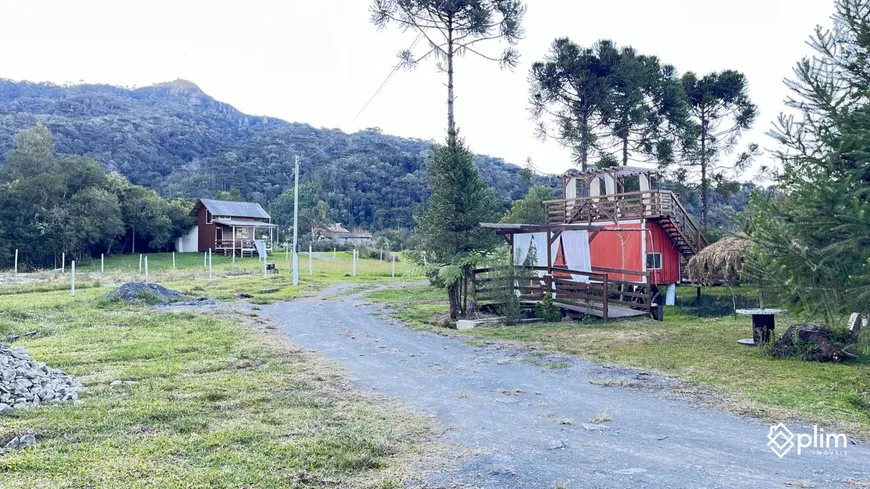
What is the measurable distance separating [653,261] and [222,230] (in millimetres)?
37950

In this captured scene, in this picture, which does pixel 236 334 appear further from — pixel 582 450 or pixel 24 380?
pixel 582 450

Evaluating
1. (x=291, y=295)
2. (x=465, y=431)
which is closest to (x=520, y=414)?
(x=465, y=431)

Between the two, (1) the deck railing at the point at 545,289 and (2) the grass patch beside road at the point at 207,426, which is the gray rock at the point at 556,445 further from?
(1) the deck railing at the point at 545,289

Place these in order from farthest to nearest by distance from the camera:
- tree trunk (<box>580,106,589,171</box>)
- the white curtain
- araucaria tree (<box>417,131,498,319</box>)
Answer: tree trunk (<box>580,106,589,171</box>) < the white curtain < araucaria tree (<box>417,131,498,319</box>)

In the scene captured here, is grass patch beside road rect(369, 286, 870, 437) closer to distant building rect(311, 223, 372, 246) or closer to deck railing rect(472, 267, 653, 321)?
deck railing rect(472, 267, 653, 321)

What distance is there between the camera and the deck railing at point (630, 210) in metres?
18.6

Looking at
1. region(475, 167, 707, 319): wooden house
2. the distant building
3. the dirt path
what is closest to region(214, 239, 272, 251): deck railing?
the distant building

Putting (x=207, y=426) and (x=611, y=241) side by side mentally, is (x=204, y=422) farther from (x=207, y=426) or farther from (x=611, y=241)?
(x=611, y=241)

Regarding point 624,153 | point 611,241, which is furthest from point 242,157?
point 611,241

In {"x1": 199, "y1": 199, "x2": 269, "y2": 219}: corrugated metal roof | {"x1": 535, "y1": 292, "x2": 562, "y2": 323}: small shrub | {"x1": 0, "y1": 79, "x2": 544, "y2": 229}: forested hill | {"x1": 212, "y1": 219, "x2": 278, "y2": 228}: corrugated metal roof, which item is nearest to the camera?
{"x1": 535, "y1": 292, "x2": 562, "y2": 323}: small shrub

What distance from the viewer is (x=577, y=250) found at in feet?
57.3

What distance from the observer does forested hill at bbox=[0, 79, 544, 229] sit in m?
74.0

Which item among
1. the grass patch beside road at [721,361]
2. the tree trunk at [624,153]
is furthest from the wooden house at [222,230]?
the grass patch beside road at [721,361]

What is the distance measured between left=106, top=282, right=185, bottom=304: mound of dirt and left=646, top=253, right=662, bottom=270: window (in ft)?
49.1
